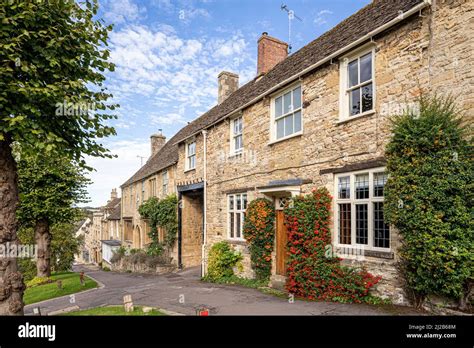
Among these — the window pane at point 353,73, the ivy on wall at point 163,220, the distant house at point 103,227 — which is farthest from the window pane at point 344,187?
the distant house at point 103,227

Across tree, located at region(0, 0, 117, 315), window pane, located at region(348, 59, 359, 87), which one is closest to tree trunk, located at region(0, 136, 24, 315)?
tree, located at region(0, 0, 117, 315)

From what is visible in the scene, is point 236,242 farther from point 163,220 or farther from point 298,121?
point 163,220

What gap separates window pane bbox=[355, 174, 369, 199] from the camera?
7.88 metres

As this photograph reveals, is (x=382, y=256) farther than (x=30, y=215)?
No

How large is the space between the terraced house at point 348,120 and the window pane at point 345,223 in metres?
0.03

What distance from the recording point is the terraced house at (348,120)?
661 cm

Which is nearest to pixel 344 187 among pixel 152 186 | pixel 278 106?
pixel 278 106

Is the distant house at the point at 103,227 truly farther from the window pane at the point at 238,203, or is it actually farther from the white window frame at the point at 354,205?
the white window frame at the point at 354,205

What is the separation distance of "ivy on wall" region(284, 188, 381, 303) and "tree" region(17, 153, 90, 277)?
15.7m

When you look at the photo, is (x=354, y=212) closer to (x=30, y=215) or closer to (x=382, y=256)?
(x=382, y=256)

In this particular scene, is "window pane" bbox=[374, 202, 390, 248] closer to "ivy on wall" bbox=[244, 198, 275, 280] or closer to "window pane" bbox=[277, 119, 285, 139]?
"ivy on wall" bbox=[244, 198, 275, 280]

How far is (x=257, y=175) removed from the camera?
1202cm

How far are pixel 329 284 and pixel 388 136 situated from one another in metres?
4.23

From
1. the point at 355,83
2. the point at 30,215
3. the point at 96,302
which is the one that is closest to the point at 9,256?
the point at 96,302
